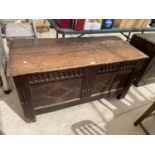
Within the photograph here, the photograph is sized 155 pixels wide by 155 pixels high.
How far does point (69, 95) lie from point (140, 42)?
1.10 m

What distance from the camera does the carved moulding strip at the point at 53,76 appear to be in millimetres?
1027

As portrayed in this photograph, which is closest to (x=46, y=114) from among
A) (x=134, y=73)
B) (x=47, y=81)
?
(x=47, y=81)

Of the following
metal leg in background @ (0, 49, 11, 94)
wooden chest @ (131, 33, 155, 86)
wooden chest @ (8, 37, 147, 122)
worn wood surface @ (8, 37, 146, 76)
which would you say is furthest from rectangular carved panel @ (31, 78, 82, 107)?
wooden chest @ (131, 33, 155, 86)

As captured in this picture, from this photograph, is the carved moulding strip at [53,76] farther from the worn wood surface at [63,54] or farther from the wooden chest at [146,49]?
the wooden chest at [146,49]

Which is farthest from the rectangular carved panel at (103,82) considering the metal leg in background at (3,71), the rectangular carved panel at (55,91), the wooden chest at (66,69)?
the metal leg in background at (3,71)

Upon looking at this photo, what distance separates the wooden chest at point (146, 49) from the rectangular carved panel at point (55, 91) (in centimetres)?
96

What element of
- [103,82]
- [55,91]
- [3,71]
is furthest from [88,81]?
[3,71]

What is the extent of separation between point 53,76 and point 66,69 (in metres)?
0.12

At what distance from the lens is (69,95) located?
1.34 m

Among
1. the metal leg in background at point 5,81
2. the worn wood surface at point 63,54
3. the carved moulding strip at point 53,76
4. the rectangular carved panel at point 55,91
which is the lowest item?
the metal leg in background at point 5,81

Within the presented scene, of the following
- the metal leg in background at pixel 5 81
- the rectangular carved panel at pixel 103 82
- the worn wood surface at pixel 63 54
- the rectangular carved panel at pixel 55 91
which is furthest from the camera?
the metal leg in background at pixel 5 81

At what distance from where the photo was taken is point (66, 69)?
1.04m
